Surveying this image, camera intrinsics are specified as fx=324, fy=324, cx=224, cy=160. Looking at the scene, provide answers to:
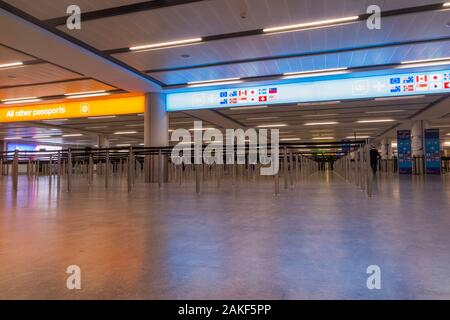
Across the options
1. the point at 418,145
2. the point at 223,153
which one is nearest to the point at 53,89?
the point at 223,153

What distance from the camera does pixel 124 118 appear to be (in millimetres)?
14945

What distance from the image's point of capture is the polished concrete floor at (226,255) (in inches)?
44.9

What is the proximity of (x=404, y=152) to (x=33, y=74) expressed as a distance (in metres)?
15.5

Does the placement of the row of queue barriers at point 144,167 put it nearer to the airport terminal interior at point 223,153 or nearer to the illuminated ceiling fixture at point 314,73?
the airport terminal interior at point 223,153

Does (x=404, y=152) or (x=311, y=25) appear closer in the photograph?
(x=311, y=25)

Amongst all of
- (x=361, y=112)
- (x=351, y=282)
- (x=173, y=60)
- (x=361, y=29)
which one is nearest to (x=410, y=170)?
(x=361, y=112)

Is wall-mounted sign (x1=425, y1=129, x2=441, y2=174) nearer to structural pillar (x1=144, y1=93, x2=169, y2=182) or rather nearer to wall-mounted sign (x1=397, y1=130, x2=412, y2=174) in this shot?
wall-mounted sign (x1=397, y1=130, x2=412, y2=174)

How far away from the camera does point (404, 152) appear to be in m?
15.6

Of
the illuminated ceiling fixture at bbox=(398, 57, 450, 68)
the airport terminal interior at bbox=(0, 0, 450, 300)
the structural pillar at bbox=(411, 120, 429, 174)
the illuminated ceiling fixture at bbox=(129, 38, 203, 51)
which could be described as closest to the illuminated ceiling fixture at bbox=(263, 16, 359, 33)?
the airport terminal interior at bbox=(0, 0, 450, 300)

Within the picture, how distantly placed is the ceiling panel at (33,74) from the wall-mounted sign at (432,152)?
46.9 feet

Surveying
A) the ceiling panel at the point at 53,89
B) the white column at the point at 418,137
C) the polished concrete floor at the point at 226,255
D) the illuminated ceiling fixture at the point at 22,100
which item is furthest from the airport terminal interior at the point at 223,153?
the white column at the point at 418,137

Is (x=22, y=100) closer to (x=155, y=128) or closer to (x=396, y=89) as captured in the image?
(x=155, y=128)

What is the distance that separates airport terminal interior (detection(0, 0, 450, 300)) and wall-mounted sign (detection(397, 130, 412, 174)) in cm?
14

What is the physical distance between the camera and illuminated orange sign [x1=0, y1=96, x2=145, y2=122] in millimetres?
10594
